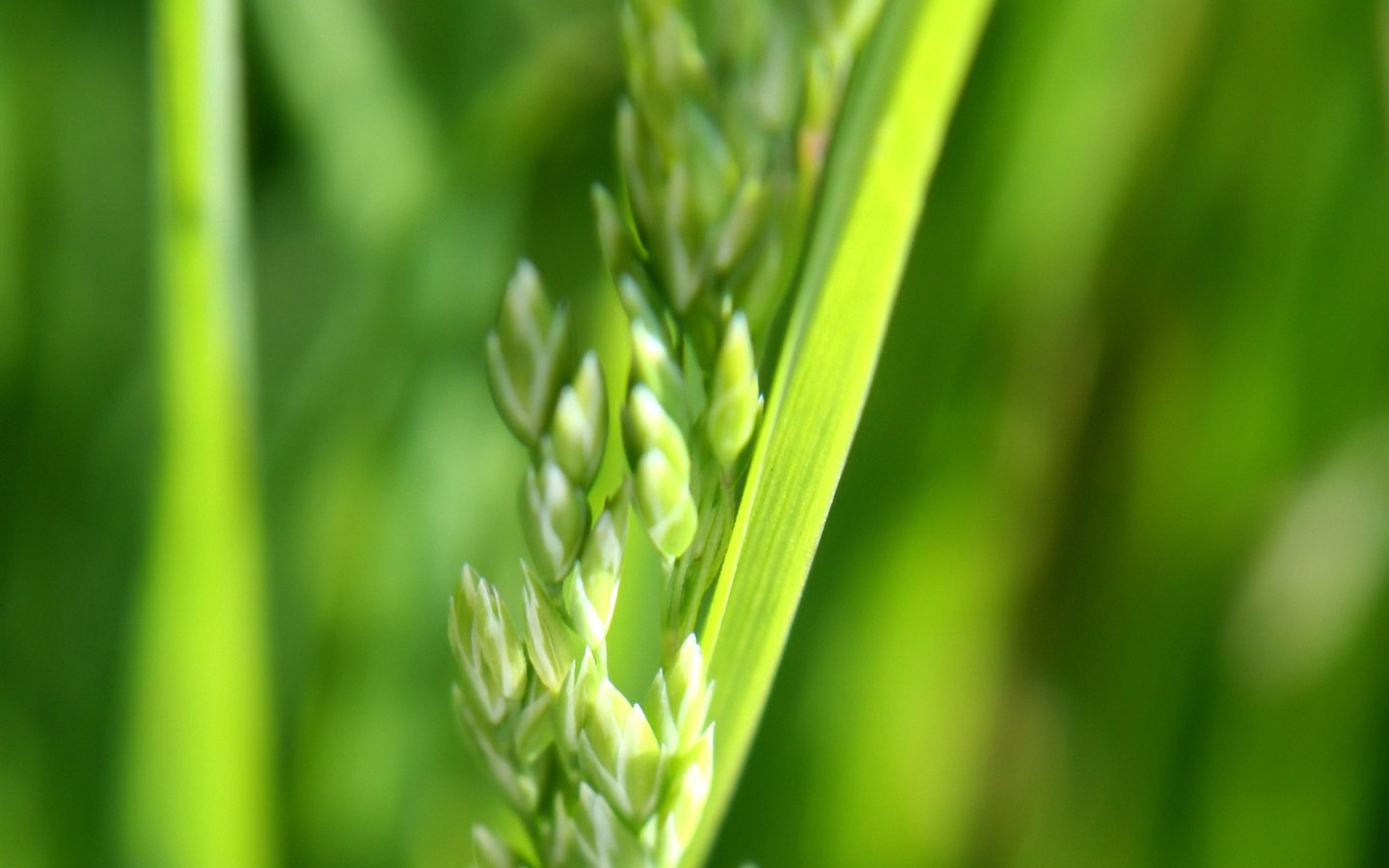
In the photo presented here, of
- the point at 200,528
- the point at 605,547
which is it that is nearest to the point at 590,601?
the point at 605,547

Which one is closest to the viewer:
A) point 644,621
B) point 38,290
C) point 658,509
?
point 658,509

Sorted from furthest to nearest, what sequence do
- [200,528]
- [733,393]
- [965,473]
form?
[965,473] → [200,528] → [733,393]

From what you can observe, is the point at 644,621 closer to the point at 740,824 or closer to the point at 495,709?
the point at 740,824

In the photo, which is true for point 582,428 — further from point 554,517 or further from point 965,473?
point 965,473

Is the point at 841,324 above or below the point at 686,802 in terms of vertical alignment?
above

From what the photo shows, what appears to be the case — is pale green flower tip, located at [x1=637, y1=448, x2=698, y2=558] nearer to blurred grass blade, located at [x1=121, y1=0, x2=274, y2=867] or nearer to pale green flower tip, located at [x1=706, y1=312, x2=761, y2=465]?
pale green flower tip, located at [x1=706, y1=312, x2=761, y2=465]

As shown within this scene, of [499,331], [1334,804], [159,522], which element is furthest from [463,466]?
[1334,804]
